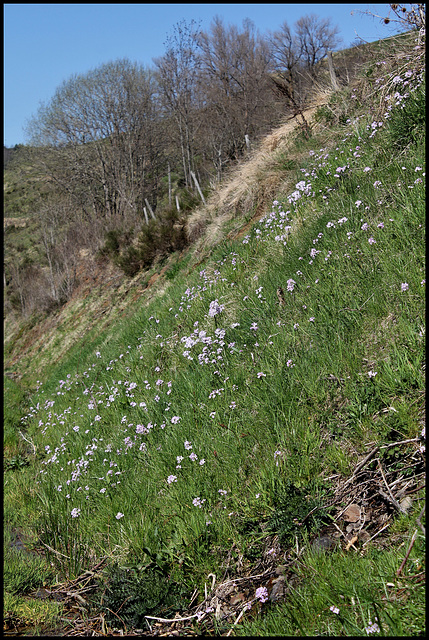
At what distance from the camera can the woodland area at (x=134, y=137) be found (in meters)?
27.0

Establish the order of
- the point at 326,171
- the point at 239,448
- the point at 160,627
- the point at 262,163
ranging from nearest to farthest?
the point at 160,627
the point at 239,448
the point at 326,171
the point at 262,163

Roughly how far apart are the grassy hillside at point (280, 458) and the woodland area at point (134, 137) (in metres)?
18.0

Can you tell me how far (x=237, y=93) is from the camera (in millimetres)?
30422

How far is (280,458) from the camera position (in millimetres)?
3012

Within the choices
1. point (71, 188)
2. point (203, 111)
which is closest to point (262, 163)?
point (203, 111)

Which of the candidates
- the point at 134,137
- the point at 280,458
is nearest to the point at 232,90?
the point at 134,137

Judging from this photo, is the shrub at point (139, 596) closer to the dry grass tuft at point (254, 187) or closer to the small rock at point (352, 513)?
the small rock at point (352, 513)

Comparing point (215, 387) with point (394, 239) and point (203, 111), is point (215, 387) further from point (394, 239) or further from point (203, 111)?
point (203, 111)

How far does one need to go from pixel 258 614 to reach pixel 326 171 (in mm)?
5390

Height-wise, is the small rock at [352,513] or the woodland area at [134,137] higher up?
the woodland area at [134,137]

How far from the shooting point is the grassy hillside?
7.59 ft

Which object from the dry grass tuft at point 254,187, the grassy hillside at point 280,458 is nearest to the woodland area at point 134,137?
the dry grass tuft at point 254,187

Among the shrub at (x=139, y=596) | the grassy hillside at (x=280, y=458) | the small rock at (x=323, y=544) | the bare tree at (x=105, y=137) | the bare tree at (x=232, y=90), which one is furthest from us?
the bare tree at (x=105, y=137)

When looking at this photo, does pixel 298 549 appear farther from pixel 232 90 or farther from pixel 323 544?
pixel 232 90
